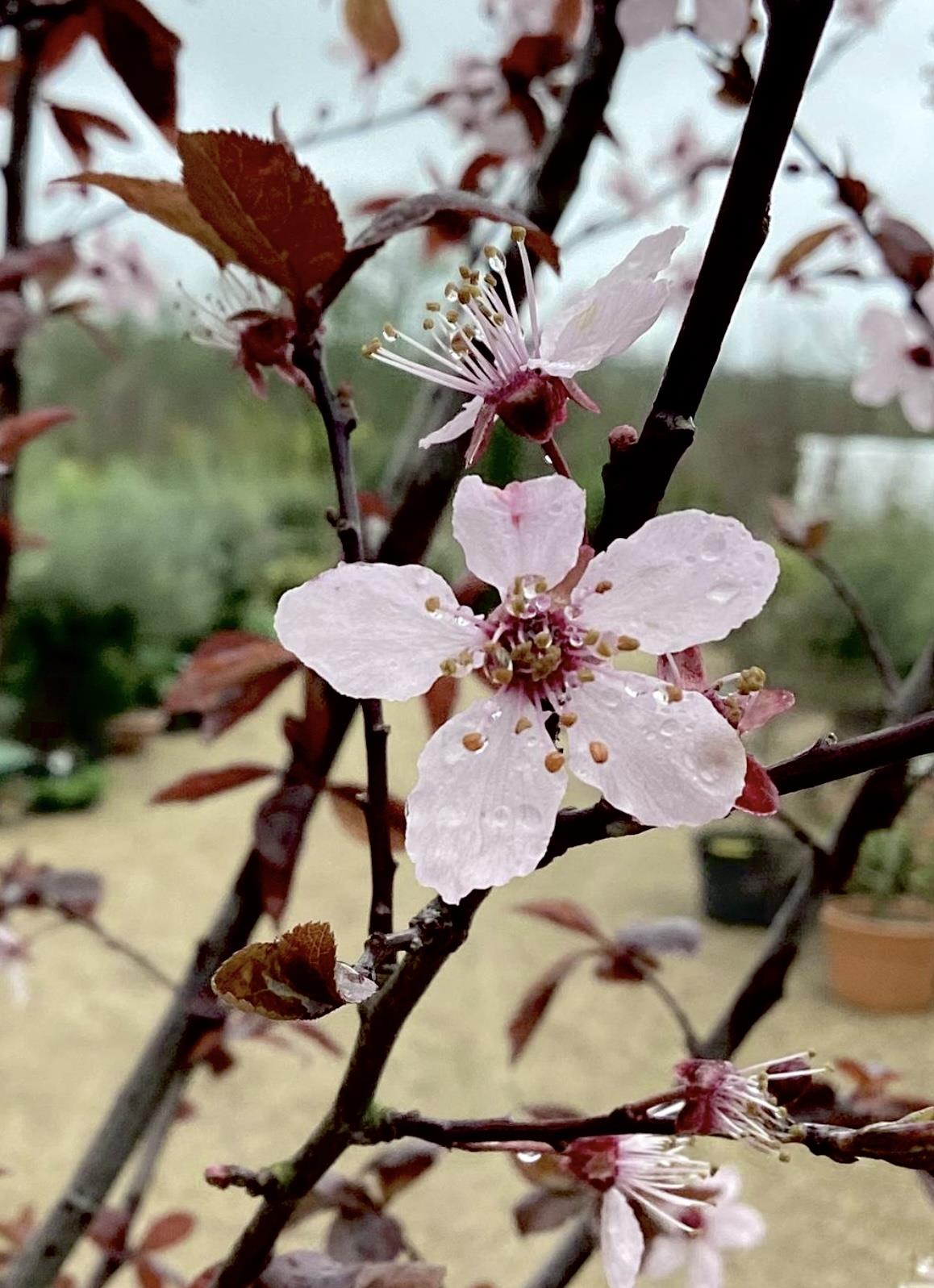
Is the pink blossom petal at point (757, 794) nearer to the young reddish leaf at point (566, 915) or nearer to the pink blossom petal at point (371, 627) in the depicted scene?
the pink blossom petal at point (371, 627)

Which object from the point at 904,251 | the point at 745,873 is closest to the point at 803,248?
the point at 904,251

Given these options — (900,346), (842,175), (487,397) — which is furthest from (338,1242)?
(900,346)

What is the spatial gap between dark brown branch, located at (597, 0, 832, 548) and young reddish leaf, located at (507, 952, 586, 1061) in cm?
37

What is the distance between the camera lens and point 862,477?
208 cm

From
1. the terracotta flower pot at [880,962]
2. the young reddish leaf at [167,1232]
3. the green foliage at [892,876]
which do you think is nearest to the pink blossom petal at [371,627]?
the young reddish leaf at [167,1232]

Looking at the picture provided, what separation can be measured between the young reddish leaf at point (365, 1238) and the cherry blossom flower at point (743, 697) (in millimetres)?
242

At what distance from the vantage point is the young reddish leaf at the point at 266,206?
0.21 metres

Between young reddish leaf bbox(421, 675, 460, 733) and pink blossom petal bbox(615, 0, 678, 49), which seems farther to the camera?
pink blossom petal bbox(615, 0, 678, 49)

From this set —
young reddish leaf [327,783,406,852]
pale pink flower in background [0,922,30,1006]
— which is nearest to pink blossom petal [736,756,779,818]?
young reddish leaf [327,783,406,852]

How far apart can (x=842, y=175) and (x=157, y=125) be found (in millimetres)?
244

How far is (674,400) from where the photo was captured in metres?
0.17

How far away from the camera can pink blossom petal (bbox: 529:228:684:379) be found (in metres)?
0.17

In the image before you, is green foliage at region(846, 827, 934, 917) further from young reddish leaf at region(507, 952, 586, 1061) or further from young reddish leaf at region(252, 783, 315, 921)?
young reddish leaf at region(252, 783, 315, 921)

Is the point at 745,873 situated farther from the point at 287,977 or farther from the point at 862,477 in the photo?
the point at 287,977
